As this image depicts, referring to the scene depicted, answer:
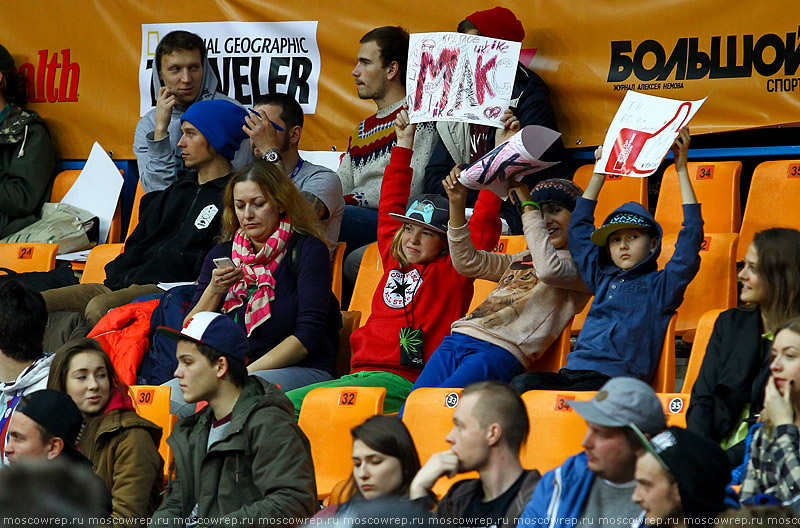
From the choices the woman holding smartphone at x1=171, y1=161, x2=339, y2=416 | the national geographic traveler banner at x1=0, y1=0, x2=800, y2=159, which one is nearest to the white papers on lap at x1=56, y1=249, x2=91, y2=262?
the national geographic traveler banner at x1=0, y1=0, x2=800, y2=159

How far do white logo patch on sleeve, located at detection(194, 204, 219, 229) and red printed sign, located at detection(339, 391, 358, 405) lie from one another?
5.15 ft

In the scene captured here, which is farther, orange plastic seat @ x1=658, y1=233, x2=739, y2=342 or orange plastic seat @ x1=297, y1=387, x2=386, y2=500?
orange plastic seat @ x1=658, y1=233, x2=739, y2=342

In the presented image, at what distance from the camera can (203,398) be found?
141 inches

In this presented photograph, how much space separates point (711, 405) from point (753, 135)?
2.55 m

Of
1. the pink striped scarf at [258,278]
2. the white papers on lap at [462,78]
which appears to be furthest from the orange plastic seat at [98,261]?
the white papers on lap at [462,78]

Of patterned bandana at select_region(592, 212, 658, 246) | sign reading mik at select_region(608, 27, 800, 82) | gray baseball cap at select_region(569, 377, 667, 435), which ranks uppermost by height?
sign reading mik at select_region(608, 27, 800, 82)

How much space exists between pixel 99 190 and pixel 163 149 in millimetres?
785

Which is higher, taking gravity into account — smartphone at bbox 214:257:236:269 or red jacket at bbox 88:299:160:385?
smartphone at bbox 214:257:236:269

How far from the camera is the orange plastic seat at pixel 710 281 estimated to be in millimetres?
4762

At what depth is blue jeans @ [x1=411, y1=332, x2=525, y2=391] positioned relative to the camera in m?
4.37

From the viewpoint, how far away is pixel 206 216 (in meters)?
5.38

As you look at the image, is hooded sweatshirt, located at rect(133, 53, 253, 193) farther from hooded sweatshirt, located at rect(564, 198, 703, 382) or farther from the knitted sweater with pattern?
hooded sweatshirt, located at rect(564, 198, 703, 382)

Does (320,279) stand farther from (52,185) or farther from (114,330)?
(52,185)

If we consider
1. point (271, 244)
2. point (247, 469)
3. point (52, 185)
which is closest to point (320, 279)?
point (271, 244)
